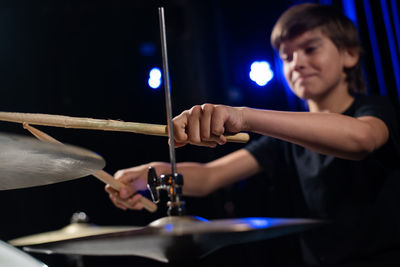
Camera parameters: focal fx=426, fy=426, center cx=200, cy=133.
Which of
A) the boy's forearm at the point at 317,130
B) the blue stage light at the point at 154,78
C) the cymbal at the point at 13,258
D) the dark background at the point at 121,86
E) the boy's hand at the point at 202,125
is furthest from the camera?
the blue stage light at the point at 154,78

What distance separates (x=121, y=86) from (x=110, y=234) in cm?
131

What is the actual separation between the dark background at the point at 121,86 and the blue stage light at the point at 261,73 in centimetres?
2

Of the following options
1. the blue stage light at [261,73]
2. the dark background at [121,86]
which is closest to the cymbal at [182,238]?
the dark background at [121,86]

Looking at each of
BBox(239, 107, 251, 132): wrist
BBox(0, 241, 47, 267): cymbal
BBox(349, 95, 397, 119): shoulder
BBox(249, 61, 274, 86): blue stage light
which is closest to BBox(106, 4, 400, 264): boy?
BBox(349, 95, 397, 119): shoulder

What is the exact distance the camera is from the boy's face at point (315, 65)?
1.23 m

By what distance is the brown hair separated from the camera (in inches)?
49.7

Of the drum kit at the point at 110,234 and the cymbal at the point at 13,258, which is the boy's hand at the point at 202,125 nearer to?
the drum kit at the point at 110,234

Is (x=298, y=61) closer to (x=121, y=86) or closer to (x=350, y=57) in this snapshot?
(x=350, y=57)

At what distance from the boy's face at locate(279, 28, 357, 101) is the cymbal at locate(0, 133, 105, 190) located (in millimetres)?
778

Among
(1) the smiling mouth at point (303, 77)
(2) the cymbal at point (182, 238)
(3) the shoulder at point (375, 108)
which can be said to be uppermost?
(1) the smiling mouth at point (303, 77)

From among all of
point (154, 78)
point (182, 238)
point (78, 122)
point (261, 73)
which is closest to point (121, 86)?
point (154, 78)

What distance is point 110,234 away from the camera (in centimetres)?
62

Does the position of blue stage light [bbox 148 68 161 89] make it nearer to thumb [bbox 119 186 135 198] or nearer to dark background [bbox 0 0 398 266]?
dark background [bbox 0 0 398 266]

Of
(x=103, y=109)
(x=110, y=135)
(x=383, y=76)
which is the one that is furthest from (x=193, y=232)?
(x=103, y=109)
